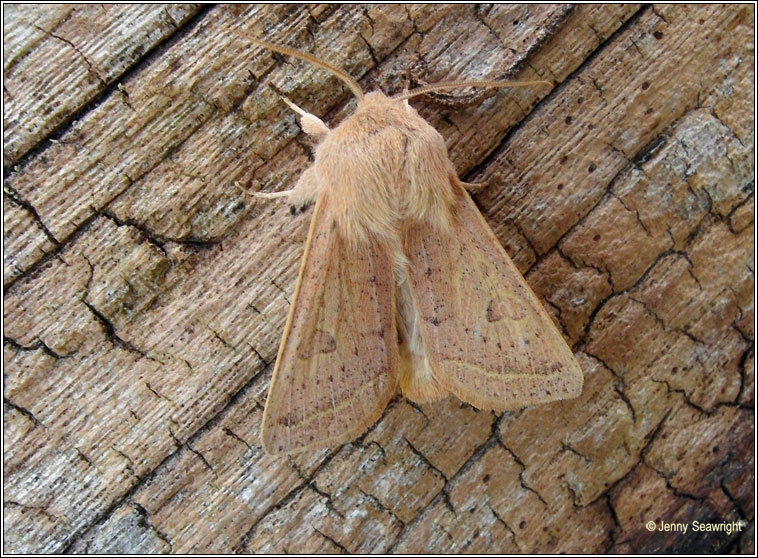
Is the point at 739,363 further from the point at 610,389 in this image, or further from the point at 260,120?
the point at 260,120

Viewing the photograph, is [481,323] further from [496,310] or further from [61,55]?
[61,55]

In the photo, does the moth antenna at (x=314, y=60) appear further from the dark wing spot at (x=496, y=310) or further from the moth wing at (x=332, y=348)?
the dark wing spot at (x=496, y=310)

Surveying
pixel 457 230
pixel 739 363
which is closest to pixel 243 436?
pixel 457 230

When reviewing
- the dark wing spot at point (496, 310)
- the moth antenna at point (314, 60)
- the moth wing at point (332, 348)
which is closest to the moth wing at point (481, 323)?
the dark wing spot at point (496, 310)

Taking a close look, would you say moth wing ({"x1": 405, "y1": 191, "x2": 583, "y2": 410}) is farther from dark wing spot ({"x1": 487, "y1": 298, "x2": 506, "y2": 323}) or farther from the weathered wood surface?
the weathered wood surface

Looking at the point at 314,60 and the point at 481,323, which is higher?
the point at 314,60

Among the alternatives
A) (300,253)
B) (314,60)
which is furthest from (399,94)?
(300,253)

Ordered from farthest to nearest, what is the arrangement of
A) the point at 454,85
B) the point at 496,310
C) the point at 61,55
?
1. the point at 496,310
2. the point at 454,85
3. the point at 61,55
